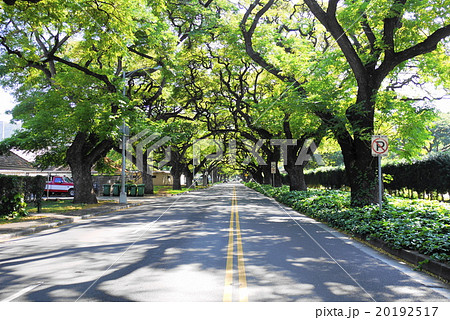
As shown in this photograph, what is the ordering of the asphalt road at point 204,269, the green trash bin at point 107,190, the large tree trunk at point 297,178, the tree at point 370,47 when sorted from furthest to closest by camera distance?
the green trash bin at point 107,190, the large tree trunk at point 297,178, the tree at point 370,47, the asphalt road at point 204,269

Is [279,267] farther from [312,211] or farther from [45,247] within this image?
[312,211]

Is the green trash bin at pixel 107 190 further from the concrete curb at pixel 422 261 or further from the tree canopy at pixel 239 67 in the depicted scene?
the concrete curb at pixel 422 261

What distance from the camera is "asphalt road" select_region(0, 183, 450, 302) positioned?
4.89 metres

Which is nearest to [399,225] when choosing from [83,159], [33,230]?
[33,230]

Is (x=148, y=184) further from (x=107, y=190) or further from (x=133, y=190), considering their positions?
(x=107, y=190)

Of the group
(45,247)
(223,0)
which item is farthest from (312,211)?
(223,0)

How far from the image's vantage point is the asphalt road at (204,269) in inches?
193

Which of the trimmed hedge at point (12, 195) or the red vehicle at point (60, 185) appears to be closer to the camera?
the trimmed hedge at point (12, 195)

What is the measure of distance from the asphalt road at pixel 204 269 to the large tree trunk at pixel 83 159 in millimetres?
10869

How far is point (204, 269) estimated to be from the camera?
6230mm

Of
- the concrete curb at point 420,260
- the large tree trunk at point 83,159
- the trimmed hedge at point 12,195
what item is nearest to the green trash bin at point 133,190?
the large tree trunk at point 83,159

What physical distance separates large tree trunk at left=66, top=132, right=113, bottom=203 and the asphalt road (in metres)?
10.9

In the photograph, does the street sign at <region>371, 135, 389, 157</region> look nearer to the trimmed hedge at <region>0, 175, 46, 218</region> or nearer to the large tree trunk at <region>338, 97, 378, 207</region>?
the large tree trunk at <region>338, 97, 378, 207</region>

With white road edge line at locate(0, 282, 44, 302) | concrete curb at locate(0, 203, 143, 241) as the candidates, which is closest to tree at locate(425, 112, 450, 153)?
concrete curb at locate(0, 203, 143, 241)
